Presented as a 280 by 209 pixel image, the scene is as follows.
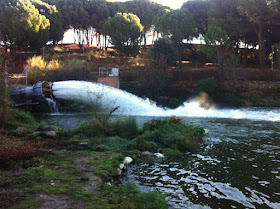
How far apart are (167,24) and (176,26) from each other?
1157 millimetres

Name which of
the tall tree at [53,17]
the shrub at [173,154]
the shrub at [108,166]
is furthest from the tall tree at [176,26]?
the shrub at [108,166]

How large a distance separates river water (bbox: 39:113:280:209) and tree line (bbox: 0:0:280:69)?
1893 centimetres

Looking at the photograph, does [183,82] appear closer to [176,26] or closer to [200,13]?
[176,26]

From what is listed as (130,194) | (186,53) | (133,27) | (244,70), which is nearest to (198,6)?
(186,53)

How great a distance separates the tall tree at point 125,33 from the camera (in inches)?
1484

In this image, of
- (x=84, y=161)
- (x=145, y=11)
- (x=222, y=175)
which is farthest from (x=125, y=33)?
(x=222, y=175)

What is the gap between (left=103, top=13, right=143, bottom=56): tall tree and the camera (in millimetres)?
37688

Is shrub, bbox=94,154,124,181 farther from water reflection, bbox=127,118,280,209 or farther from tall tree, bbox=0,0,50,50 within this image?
tall tree, bbox=0,0,50,50

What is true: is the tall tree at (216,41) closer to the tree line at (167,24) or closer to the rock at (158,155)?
the tree line at (167,24)

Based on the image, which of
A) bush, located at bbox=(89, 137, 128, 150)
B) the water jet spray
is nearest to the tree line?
the water jet spray

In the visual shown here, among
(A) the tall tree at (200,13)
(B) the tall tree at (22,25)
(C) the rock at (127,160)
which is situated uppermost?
(A) the tall tree at (200,13)

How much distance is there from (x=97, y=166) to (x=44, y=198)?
191cm

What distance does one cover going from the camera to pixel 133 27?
38.3 metres

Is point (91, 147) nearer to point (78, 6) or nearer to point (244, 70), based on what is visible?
point (244, 70)
